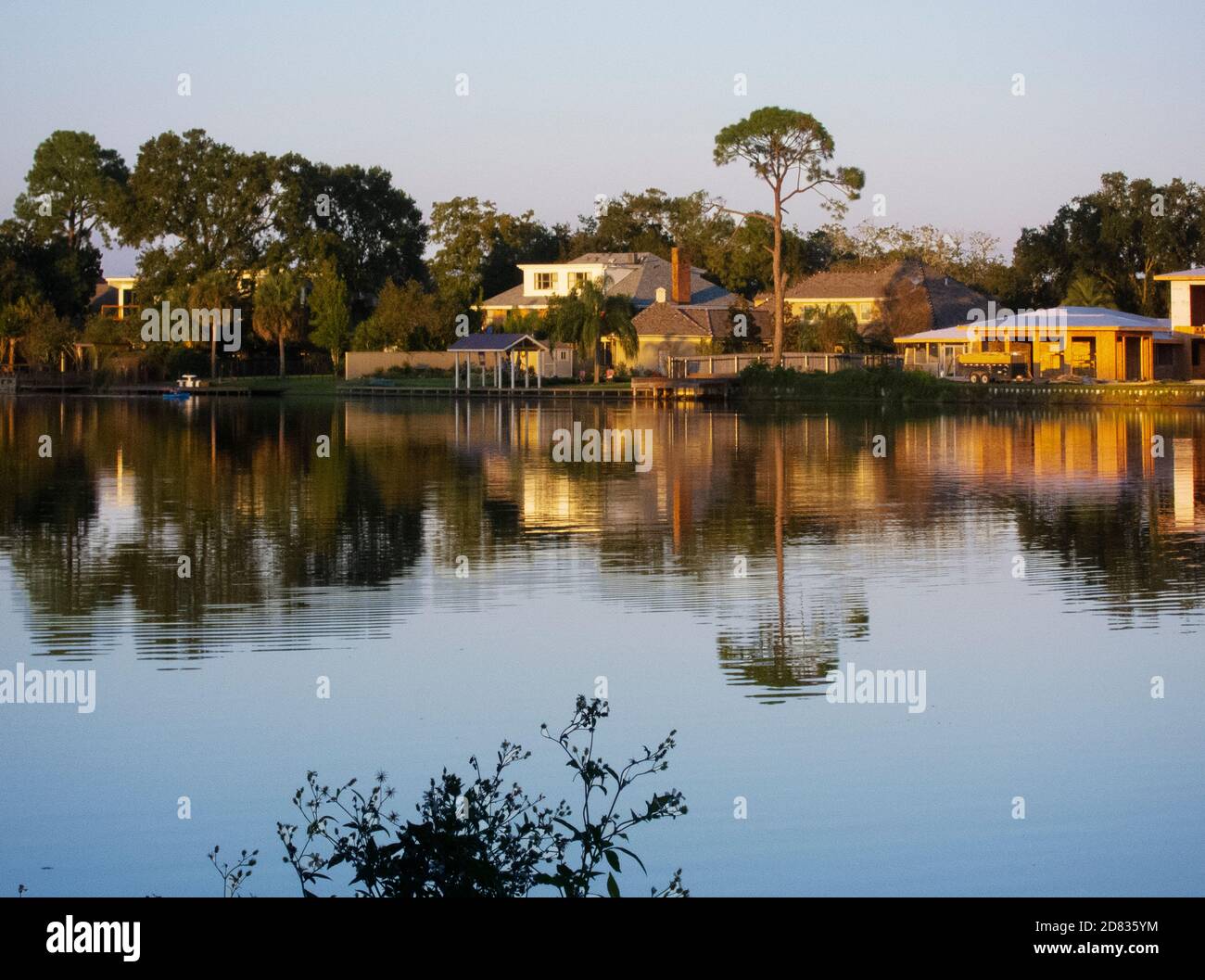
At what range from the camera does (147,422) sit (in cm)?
5681

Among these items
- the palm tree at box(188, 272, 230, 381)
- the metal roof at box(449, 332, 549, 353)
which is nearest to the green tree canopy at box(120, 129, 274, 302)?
the palm tree at box(188, 272, 230, 381)

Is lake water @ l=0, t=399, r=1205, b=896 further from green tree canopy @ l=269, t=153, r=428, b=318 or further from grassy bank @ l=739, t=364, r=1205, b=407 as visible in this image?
green tree canopy @ l=269, t=153, r=428, b=318

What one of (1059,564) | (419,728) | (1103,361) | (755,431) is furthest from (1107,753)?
(1103,361)

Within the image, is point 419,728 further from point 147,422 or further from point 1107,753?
point 147,422

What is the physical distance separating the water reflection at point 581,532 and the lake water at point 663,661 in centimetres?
10

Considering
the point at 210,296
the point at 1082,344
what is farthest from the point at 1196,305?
the point at 210,296

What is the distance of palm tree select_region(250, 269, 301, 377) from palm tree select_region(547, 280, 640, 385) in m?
20.1

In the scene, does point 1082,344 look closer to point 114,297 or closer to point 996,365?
point 996,365

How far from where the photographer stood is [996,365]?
74.1 meters

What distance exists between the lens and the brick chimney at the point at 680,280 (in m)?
91.6
